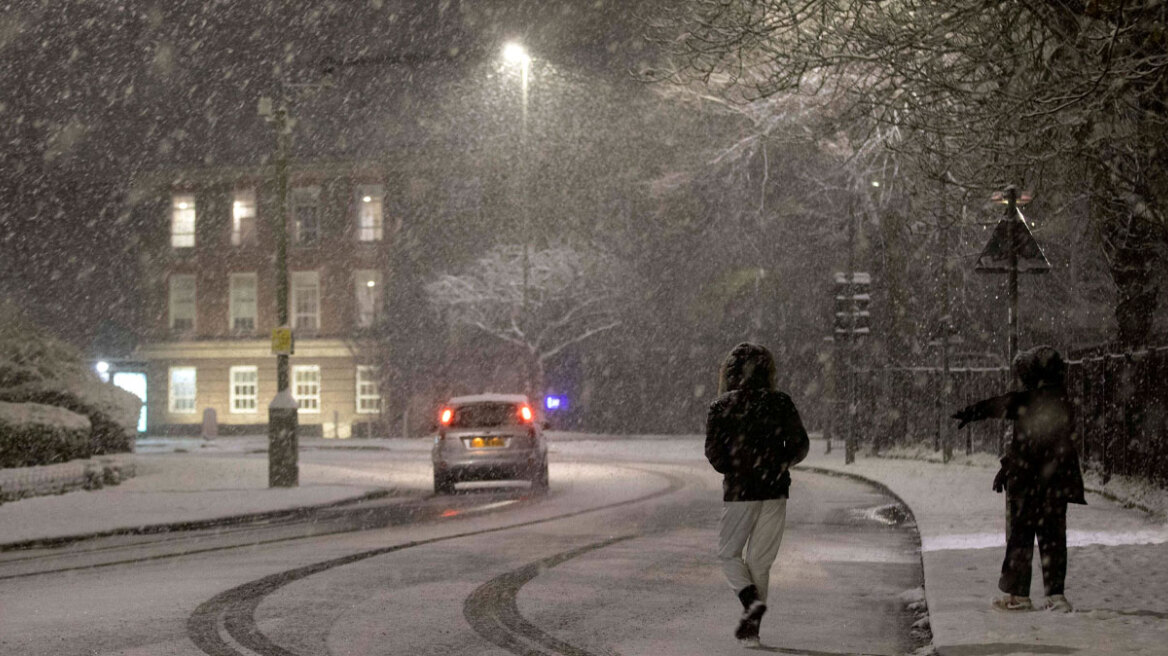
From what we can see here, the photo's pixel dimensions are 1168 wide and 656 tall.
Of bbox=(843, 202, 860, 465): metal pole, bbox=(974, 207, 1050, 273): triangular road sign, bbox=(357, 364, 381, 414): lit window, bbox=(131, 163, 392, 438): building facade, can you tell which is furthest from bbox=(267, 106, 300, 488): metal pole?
bbox=(357, 364, 381, 414): lit window

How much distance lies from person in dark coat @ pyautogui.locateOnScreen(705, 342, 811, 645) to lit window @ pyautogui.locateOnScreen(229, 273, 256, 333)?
48.8 metres

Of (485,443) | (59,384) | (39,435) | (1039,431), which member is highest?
(59,384)

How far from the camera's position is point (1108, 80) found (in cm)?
1062

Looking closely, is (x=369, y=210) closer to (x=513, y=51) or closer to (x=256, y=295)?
(x=256, y=295)

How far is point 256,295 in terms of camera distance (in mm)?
54594

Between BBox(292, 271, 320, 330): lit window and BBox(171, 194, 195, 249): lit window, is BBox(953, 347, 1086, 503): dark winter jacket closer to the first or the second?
BBox(292, 271, 320, 330): lit window

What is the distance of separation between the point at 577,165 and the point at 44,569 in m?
38.0

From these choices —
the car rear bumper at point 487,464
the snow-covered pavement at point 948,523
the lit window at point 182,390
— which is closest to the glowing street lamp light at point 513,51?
the snow-covered pavement at point 948,523

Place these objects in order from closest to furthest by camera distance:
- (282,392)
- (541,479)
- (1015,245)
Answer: (1015,245) → (282,392) → (541,479)

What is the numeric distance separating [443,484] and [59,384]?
7.82 m

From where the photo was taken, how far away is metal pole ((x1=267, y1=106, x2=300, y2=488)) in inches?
811

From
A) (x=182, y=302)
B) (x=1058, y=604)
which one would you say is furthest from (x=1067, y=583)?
(x=182, y=302)

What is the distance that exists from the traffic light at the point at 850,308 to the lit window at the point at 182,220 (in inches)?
1352

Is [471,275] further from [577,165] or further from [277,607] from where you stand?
[277,607]
